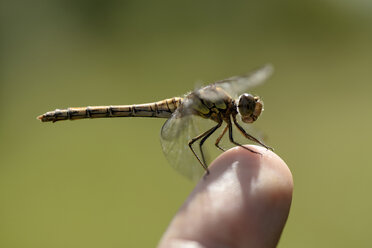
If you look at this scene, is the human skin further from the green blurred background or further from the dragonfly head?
the green blurred background

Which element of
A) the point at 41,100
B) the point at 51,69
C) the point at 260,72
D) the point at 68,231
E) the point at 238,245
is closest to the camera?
the point at 238,245

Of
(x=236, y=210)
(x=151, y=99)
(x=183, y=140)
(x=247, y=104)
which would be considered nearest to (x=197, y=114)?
(x=183, y=140)

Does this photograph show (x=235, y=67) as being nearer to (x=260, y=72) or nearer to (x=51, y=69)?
(x=51, y=69)

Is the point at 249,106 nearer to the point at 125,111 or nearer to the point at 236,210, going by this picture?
the point at 125,111

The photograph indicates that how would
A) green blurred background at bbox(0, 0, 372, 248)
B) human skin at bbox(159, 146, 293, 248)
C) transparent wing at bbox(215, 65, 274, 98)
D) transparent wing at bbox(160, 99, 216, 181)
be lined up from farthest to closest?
green blurred background at bbox(0, 0, 372, 248) < transparent wing at bbox(215, 65, 274, 98) < transparent wing at bbox(160, 99, 216, 181) < human skin at bbox(159, 146, 293, 248)

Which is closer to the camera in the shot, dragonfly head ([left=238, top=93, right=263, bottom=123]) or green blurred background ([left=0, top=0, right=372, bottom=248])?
dragonfly head ([left=238, top=93, right=263, bottom=123])

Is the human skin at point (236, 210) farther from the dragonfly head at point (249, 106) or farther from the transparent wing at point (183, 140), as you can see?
the dragonfly head at point (249, 106)

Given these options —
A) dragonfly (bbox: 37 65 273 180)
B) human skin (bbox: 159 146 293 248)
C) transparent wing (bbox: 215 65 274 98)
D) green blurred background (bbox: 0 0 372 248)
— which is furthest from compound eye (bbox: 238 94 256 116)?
green blurred background (bbox: 0 0 372 248)

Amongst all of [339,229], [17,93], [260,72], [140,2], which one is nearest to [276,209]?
[260,72]
